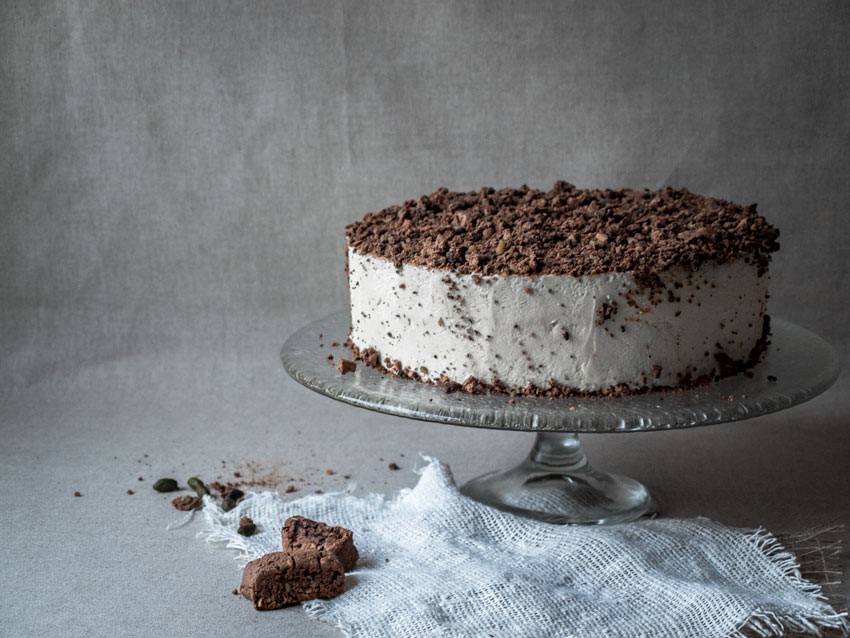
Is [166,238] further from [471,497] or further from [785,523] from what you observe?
[785,523]

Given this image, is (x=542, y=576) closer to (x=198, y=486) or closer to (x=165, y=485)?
(x=198, y=486)

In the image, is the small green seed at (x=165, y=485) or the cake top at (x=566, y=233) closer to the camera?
the cake top at (x=566, y=233)

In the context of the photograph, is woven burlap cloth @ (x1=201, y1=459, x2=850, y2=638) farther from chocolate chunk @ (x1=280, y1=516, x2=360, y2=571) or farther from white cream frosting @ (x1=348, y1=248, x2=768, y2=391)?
white cream frosting @ (x1=348, y1=248, x2=768, y2=391)

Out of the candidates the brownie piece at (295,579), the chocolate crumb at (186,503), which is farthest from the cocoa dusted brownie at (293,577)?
the chocolate crumb at (186,503)

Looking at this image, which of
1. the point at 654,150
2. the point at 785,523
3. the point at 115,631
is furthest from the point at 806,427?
the point at 115,631

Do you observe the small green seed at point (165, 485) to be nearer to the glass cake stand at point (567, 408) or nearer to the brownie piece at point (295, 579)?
the glass cake stand at point (567, 408)

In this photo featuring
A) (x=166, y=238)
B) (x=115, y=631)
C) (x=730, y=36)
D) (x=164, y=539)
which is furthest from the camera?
(x=166, y=238)
